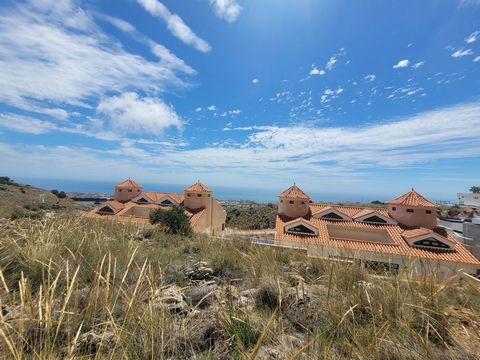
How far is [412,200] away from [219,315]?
26.9 m

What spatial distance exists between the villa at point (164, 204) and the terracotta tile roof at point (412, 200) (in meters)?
18.5

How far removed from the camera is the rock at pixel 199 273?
376 centimetres

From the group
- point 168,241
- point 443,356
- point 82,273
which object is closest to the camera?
point 443,356

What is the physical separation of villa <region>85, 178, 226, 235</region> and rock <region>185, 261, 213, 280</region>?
20.6m

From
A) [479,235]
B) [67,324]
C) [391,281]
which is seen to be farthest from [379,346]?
[479,235]

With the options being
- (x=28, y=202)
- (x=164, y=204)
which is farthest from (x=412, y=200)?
(x=28, y=202)

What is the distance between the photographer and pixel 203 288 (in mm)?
3014

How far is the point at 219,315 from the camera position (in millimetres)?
2258

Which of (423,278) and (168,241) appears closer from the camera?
(423,278)

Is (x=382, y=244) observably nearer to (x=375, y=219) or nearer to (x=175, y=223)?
(x=375, y=219)

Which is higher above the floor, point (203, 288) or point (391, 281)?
point (391, 281)

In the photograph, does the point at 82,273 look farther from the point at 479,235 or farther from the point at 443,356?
the point at 479,235

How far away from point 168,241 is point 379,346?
5.52 m

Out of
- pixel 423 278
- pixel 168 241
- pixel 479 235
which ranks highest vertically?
pixel 423 278
